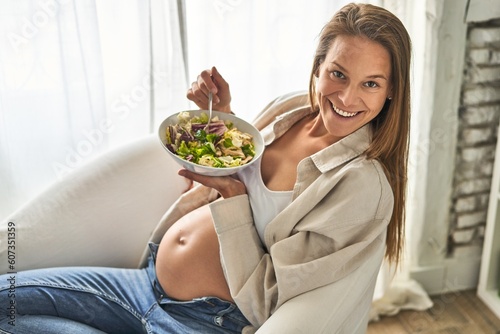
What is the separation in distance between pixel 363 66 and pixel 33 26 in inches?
36.1

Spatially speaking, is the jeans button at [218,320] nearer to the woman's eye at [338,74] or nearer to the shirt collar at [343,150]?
the shirt collar at [343,150]

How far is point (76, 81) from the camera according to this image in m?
1.68

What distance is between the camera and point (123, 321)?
4.55 feet

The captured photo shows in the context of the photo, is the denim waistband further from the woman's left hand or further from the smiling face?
the smiling face

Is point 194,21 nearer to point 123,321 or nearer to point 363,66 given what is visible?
point 363,66

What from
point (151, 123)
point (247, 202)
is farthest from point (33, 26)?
point (247, 202)

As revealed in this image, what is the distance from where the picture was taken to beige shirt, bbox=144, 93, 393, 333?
1258 mm

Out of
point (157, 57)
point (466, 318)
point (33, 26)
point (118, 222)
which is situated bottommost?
point (466, 318)

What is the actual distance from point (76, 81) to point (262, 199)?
27.3 inches

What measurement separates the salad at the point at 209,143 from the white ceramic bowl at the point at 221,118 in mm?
12

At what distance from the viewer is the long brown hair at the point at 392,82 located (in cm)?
124

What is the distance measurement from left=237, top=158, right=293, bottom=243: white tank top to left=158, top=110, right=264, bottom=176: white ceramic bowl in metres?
0.05

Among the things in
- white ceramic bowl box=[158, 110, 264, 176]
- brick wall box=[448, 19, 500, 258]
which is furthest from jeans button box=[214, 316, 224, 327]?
brick wall box=[448, 19, 500, 258]

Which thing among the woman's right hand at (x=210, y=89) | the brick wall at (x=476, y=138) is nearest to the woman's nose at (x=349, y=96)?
the woman's right hand at (x=210, y=89)
